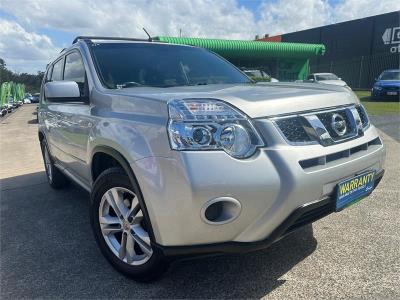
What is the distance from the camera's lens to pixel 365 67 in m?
30.9

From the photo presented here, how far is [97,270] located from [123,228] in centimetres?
49

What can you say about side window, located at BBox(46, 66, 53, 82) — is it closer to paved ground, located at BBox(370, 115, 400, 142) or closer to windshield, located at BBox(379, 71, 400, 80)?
paved ground, located at BBox(370, 115, 400, 142)

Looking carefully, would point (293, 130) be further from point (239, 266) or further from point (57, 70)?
point (57, 70)

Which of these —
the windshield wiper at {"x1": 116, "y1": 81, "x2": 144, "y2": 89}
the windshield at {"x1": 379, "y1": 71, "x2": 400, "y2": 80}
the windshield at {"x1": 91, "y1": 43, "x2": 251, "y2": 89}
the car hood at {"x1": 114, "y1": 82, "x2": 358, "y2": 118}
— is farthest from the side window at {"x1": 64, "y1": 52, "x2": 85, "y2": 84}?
the windshield at {"x1": 379, "y1": 71, "x2": 400, "y2": 80}

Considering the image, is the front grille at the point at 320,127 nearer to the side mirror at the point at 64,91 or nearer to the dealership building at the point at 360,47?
the side mirror at the point at 64,91

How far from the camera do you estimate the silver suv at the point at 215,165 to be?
2.06 metres

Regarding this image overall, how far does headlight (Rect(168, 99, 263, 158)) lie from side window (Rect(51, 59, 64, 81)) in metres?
2.77

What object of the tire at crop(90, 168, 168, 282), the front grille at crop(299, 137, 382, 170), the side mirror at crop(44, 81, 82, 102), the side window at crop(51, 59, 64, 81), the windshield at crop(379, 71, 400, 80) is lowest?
the windshield at crop(379, 71, 400, 80)

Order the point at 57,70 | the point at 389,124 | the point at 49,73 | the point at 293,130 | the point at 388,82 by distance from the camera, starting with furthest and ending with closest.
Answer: the point at 388,82
the point at 389,124
the point at 49,73
the point at 57,70
the point at 293,130

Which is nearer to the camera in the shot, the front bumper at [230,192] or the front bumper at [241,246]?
the front bumper at [230,192]

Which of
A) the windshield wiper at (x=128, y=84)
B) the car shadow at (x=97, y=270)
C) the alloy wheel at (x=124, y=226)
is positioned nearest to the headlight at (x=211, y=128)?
the alloy wheel at (x=124, y=226)

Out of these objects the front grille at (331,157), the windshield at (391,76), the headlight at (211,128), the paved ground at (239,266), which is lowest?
the windshield at (391,76)

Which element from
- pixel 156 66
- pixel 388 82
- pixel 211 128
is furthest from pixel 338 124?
pixel 388 82

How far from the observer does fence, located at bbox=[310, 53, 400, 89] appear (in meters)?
29.5
